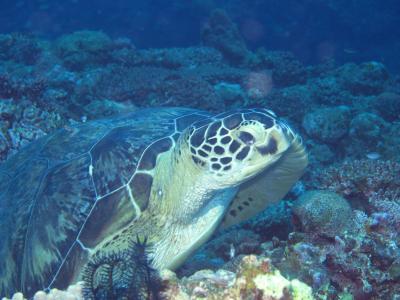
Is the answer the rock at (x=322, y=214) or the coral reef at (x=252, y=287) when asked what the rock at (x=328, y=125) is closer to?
the rock at (x=322, y=214)

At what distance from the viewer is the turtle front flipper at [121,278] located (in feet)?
5.75

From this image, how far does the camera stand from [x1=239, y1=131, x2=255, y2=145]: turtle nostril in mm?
2566

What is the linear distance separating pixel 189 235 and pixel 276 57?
8.81m

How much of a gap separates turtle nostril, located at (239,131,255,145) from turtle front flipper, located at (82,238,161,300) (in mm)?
1140

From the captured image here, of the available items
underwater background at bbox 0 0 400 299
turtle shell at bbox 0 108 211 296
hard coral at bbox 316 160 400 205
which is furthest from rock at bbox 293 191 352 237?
turtle shell at bbox 0 108 211 296

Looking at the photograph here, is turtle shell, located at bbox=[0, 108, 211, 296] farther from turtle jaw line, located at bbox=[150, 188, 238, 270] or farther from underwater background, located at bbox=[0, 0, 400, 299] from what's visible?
underwater background, located at bbox=[0, 0, 400, 299]

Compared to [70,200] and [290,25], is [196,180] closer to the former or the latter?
[70,200]

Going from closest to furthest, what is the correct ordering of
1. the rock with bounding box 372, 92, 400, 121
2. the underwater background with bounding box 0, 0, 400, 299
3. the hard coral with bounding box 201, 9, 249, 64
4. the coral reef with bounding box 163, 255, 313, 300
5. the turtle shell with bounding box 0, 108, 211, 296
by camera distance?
the coral reef with bounding box 163, 255, 313, 300 < the underwater background with bounding box 0, 0, 400, 299 < the turtle shell with bounding box 0, 108, 211, 296 < the rock with bounding box 372, 92, 400, 121 < the hard coral with bounding box 201, 9, 249, 64

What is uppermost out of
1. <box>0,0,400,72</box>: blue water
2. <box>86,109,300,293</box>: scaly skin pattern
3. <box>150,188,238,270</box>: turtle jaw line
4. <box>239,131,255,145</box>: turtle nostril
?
<box>239,131,255,145</box>: turtle nostril

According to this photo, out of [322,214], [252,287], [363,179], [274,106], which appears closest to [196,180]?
[322,214]

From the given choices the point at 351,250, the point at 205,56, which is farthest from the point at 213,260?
the point at 205,56

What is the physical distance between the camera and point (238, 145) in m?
2.58

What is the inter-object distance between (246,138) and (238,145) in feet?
0.27

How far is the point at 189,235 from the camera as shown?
2957 millimetres
